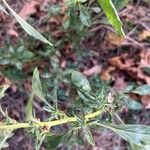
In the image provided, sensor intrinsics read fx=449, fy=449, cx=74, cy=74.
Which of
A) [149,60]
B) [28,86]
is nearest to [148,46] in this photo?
[149,60]

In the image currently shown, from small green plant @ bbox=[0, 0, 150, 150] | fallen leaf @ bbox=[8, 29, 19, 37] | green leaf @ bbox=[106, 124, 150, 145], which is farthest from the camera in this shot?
fallen leaf @ bbox=[8, 29, 19, 37]

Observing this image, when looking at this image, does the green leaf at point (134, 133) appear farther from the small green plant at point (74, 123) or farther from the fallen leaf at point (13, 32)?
the fallen leaf at point (13, 32)

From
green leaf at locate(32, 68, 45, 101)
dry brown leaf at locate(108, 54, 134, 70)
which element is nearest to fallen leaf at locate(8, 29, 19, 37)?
dry brown leaf at locate(108, 54, 134, 70)

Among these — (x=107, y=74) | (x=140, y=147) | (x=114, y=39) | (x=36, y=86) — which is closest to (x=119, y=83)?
(x=107, y=74)

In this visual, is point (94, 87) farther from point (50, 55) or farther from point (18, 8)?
point (18, 8)

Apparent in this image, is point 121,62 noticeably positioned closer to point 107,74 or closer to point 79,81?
point 107,74

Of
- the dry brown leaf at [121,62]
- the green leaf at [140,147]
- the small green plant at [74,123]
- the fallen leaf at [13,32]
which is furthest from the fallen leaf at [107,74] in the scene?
the green leaf at [140,147]

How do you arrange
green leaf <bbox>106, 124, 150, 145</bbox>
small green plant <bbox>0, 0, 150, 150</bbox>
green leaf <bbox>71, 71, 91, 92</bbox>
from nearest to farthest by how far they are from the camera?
small green plant <bbox>0, 0, 150, 150</bbox>, green leaf <bbox>106, 124, 150, 145</bbox>, green leaf <bbox>71, 71, 91, 92</bbox>

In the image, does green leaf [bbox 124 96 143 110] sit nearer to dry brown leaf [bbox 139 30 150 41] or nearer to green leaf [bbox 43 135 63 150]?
dry brown leaf [bbox 139 30 150 41]
